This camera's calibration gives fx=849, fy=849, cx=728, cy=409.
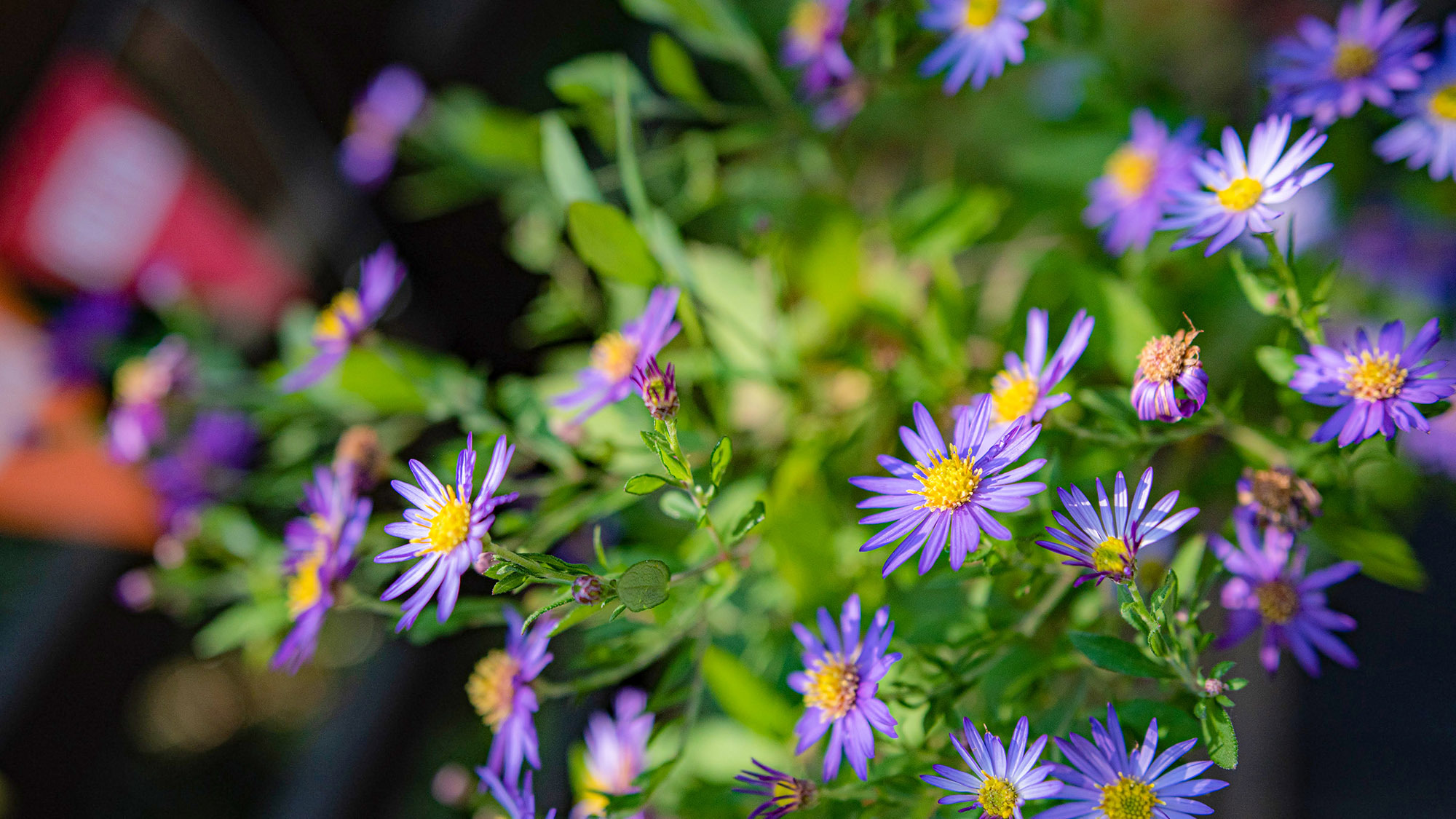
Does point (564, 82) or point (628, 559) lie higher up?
point (564, 82)

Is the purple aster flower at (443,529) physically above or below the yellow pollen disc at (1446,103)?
below

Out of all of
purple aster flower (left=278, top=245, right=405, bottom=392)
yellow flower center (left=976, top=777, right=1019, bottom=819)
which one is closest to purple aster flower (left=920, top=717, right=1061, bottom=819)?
yellow flower center (left=976, top=777, right=1019, bottom=819)

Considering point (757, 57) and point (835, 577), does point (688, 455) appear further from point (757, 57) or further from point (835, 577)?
point (757, 57)

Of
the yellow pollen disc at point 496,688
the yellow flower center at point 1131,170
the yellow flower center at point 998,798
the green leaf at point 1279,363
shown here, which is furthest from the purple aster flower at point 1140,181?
the yellow pollen disc at point 496,688

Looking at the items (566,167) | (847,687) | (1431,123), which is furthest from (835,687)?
(1431,123)

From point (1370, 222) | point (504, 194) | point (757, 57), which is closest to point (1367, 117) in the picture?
point (1370, 222)

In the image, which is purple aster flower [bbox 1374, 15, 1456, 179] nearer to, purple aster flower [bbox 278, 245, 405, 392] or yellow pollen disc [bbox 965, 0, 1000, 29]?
yellow pollen disc [bbox 965, 0, 1000, 29]

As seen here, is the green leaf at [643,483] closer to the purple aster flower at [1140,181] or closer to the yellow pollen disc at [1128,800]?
the yellow pollen disc at [1128,800]
